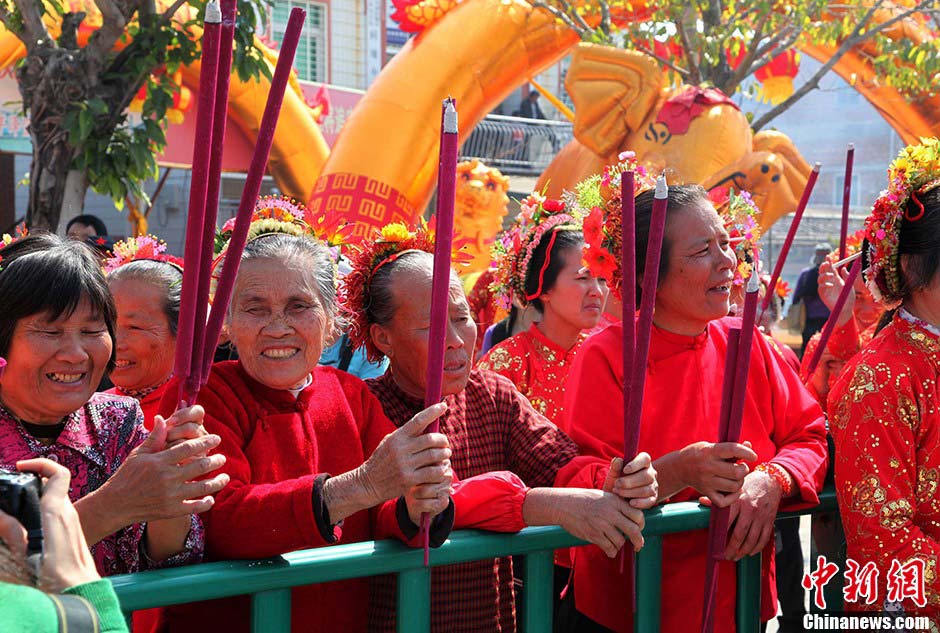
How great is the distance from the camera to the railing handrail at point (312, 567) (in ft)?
4.47

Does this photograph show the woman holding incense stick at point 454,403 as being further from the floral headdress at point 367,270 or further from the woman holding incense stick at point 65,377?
the woman holding incense stick at point 65,377

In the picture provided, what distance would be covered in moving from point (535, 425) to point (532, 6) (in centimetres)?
599

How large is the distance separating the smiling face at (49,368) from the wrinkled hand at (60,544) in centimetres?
61

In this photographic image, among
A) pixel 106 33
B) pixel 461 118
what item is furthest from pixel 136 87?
pixel 461 118

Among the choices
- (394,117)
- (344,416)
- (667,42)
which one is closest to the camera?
(344,416)

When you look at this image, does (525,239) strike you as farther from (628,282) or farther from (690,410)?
(628,282)

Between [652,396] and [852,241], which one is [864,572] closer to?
[652,396]

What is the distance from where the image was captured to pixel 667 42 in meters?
8.73

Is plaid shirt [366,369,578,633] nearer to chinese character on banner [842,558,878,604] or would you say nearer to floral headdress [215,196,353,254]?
floral headdress [215,196,353,254]

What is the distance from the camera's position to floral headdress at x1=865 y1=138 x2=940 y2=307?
7.31ft

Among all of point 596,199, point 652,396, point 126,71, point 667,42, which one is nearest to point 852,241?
point 596,199

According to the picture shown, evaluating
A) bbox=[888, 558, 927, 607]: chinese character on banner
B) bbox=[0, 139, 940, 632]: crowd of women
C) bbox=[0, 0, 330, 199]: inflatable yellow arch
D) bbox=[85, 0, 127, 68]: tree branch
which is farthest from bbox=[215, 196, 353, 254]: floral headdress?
bbox=[0, 0, 330, 199]: inflatable yellow arch

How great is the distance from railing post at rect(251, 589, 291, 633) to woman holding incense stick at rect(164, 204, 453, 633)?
0.06 metres

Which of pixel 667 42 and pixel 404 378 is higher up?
pixel 667 42
